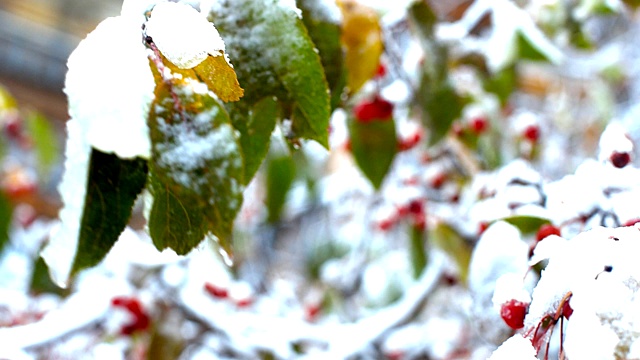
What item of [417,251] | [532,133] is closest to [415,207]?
[417,251]

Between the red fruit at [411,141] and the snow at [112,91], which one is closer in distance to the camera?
the snow at [112,91]

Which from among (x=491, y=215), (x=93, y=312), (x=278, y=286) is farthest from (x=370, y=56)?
(x=278, y=286)

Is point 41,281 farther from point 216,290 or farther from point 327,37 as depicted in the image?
point 327,37

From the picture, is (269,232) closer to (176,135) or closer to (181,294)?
(181,294)

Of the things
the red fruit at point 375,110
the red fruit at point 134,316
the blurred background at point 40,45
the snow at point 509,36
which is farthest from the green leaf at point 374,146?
Result: the blurred background at point 40,45

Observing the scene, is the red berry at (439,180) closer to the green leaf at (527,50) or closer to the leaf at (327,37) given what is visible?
the green leaf at (527,50)

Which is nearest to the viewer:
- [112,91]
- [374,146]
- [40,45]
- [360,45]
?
[112,91]
